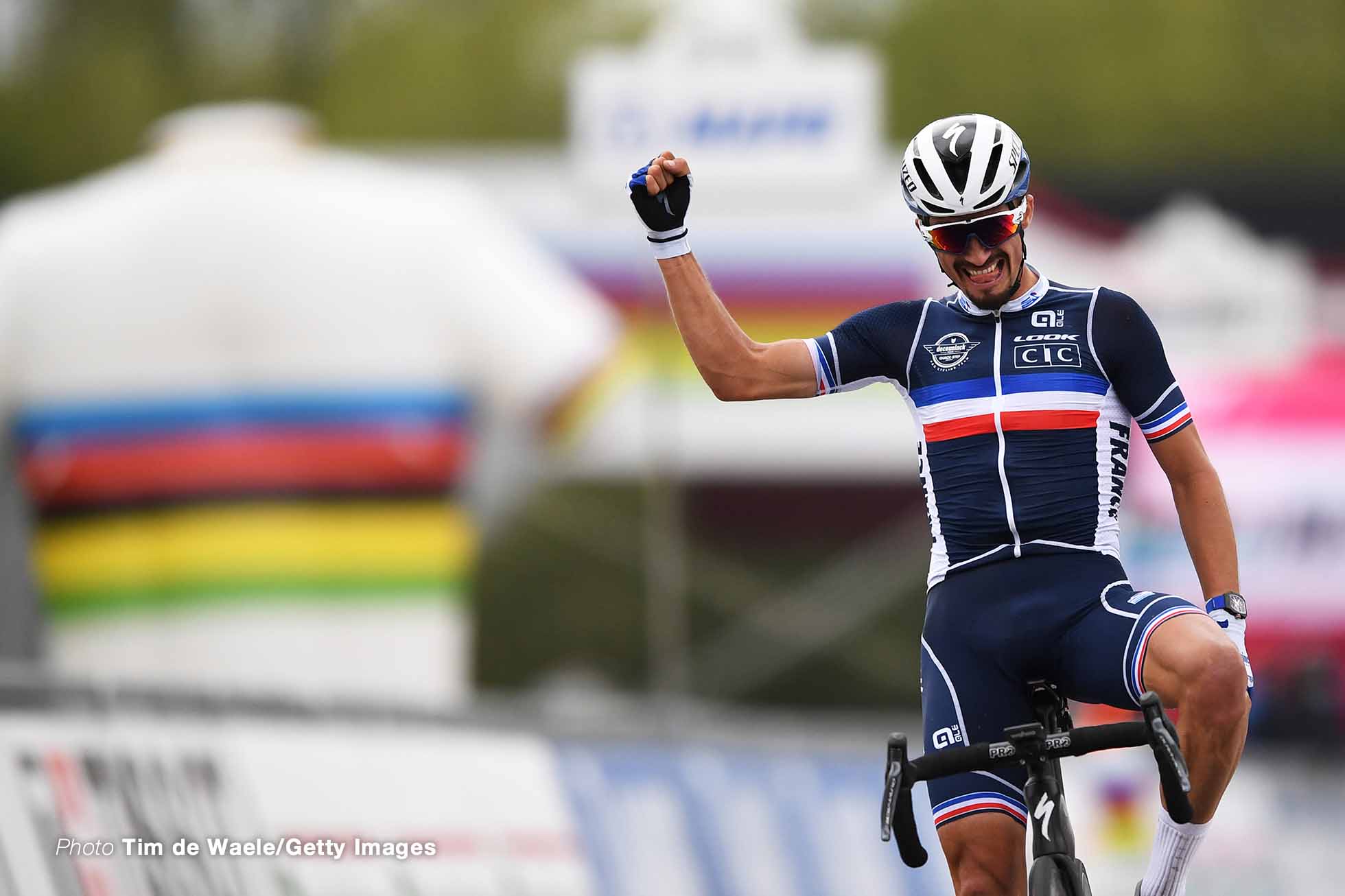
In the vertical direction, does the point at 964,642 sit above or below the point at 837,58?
below

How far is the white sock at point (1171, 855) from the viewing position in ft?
18.1

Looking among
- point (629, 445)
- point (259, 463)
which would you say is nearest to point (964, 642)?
point (259, 463)

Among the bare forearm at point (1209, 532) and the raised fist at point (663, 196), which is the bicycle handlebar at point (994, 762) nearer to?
the bare forearm at point (1209, 532)

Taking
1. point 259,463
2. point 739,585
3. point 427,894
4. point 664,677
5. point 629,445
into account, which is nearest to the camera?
point 427,894

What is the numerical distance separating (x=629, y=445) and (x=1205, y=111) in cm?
949

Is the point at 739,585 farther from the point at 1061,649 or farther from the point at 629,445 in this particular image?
the point at 1061,649

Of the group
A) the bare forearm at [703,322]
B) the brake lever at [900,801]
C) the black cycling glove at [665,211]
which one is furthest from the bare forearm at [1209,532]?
the black cycling glove at [665,211]

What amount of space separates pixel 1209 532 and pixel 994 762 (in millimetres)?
954

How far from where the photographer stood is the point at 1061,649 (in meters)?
5.60

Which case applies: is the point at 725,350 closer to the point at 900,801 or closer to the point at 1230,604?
the point at 900,801

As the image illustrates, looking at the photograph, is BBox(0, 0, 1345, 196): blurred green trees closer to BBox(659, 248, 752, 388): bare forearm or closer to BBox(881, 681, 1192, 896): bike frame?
BBox(659, 248, 752, 388): bare forearm

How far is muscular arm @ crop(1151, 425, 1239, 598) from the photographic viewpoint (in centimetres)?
566

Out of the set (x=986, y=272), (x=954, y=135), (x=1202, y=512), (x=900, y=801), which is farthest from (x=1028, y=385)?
(x=900, y=801)

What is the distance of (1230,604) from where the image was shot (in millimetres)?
5562
